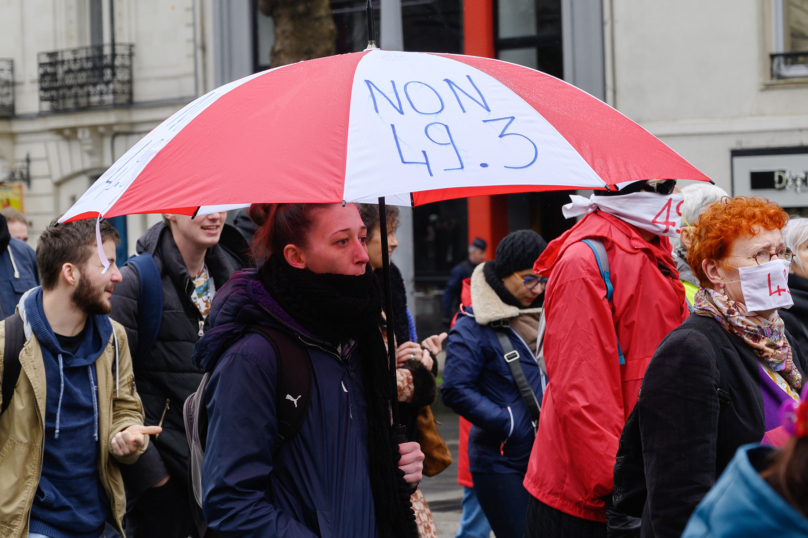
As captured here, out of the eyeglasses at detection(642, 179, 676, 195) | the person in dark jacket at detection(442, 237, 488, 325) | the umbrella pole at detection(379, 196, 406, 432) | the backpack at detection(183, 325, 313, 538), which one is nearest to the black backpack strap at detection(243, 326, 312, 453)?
the backpack at detection(183, 325, 313, 538)

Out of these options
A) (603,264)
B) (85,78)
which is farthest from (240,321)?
(85,78)

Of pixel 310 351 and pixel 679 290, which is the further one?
pixel 679 290

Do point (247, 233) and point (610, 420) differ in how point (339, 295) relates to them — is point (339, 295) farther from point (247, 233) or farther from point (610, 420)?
point (247, 233)

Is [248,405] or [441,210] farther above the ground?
[441,210]

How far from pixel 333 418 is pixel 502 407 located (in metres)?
2.12

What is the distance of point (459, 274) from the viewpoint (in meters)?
13.6

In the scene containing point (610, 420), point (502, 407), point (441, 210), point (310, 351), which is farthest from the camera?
point (441, 210)

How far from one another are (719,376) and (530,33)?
12238 mm

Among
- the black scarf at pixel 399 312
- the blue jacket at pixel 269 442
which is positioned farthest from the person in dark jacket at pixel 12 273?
the blue jacket at pixel 269 442

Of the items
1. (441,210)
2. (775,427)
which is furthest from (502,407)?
(441,210)

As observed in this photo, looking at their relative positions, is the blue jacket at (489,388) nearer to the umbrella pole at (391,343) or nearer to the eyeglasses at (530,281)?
the eyeglasses at (530,281)

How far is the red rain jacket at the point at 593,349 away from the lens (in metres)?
2.89

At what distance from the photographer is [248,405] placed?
7.37 feet

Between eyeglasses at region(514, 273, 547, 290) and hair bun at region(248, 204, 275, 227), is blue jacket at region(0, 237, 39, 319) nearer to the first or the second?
eyeglasses at region(514, 273, 547, 290)
